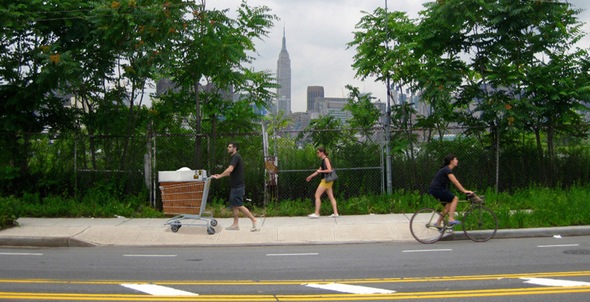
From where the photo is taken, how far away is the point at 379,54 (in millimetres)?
15531

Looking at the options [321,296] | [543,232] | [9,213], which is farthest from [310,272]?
[9,213]

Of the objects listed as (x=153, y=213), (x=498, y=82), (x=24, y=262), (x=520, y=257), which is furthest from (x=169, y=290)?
(x=498, y=82)

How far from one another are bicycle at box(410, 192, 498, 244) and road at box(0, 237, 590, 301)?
0.89ft

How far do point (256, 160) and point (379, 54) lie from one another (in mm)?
4310

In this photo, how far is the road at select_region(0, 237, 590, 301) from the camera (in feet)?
22.5

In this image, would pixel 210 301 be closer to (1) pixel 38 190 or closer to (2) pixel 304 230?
(2) pixel 304 230

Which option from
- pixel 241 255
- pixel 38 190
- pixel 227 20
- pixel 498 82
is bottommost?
pixel 241 255

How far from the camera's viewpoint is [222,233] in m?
12.3

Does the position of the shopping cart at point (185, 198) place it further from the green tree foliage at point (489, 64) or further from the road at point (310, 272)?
the green tree foliage at point (489, 64)

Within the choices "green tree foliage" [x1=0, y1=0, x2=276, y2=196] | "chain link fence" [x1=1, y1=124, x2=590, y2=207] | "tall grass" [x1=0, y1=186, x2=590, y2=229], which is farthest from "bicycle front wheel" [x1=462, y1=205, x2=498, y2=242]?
"green tree foliage" [x1=0, y1=0, x2=276, y2=196]

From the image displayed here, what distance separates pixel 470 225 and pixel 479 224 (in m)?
0.19

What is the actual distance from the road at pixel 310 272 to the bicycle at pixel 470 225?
0.27 metres

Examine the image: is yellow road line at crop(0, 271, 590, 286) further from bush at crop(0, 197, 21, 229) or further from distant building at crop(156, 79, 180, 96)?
distant building at crop(156, 79, 180, 96)

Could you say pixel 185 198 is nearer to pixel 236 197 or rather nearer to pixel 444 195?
pixel 236 197
